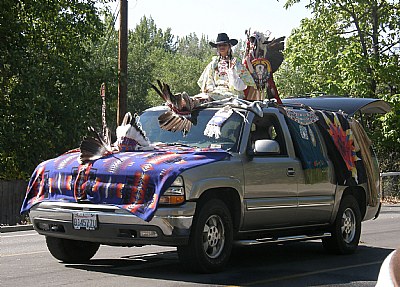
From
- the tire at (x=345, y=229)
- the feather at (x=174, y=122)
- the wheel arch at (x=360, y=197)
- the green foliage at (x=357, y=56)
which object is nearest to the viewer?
the feather at (x=174, y=122)

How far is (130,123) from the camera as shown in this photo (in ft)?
33.1

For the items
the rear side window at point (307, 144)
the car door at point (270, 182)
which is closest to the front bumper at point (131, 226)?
the car door at point (270, 182)

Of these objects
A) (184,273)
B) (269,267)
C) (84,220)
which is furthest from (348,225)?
(84,220)

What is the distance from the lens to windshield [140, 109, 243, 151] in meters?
10.2

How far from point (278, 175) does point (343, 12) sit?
94.4 feet

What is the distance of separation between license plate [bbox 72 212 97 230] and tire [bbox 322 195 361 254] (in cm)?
393

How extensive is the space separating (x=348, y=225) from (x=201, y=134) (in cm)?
300

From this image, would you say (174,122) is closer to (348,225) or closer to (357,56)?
(348,225)

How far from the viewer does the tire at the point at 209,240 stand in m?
9.11

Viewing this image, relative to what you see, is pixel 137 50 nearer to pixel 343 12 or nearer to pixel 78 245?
pixel 343 12

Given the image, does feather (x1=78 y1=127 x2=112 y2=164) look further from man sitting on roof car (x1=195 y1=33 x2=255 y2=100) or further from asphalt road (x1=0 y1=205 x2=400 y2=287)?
man sitting on roof car (x1=195 y1=33 x2=255 y2=100)

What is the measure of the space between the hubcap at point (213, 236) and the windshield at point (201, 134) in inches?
39.9

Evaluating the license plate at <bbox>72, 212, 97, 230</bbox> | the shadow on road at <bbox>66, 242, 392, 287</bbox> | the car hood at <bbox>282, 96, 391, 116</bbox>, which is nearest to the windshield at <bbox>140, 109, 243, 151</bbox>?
the shadow on road at <bbox>66, 242, 392, 287</bbox>

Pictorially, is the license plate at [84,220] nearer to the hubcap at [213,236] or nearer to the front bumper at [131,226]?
the front bumper at [131,226]
